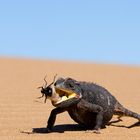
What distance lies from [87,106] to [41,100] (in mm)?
5503

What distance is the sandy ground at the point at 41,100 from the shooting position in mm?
7274

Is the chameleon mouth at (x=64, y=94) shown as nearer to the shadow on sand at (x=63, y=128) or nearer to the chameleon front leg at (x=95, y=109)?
the chameleon front leg at (x=95, y=109)

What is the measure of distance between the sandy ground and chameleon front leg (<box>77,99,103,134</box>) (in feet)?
0.42

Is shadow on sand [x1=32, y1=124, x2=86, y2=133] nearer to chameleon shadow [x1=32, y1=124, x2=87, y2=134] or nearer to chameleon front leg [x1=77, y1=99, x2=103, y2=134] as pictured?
chameleon shadow [x1=32, y1=124, x2=87, y2=134]

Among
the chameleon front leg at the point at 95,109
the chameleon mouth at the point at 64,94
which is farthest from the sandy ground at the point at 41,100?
the chameleon mouth at the point at 64,94

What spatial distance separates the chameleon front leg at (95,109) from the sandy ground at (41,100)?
5.1 inches

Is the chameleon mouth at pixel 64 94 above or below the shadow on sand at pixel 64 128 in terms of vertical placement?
above

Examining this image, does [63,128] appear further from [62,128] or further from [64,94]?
[64,94]

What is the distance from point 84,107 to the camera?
7.27 metres

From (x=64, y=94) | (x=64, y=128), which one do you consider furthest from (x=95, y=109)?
(x=64, y=128)

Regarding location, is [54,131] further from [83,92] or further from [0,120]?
[0,120]

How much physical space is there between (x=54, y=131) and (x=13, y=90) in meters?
6.49

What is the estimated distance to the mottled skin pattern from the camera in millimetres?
7051

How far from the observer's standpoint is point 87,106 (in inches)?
286
